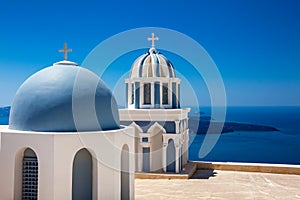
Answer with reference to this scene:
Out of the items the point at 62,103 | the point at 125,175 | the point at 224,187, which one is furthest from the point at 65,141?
the point at 224,187

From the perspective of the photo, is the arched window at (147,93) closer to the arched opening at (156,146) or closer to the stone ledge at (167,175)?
the arched opening at (156,146)

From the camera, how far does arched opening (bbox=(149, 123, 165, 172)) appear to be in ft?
47.0

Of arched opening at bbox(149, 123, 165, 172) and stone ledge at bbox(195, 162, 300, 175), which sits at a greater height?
arched opening at bbox(149, 123, 165, 172)

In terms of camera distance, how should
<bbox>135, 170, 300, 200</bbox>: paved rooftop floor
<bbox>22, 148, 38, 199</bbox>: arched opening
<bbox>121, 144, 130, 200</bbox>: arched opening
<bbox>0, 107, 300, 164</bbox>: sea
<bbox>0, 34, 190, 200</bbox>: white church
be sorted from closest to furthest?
1. <bbox>0, 34, 190, 200</bbox>: white church
2. <bbox>22, 148, 38, 199</bbox>: arched opening
3. <bbox>121, 144, 130, 200</bbox>: arched opening
4. <bbox>135, 170, 300, 200</bbox>: paved rooftop floor
5. <bbox>0, 107, 300, 164</bbox>: sea

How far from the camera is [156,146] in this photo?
14.6 meters

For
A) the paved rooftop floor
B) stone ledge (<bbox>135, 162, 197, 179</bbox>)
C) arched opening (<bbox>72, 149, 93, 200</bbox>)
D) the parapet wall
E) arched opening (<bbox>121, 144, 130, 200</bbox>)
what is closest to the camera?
arched opening (<bbox>72, 149, 93, 200</bbox>)

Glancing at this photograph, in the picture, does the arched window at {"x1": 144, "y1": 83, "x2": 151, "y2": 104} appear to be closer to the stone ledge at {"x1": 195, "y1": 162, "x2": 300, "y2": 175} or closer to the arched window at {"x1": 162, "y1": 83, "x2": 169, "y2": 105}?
the arched window at {"x1": 162, "y1": 83, "x2": 169, "y2": 105}

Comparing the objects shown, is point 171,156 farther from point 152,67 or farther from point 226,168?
point 152,67

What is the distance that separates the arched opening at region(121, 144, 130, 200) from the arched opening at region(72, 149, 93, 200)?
3.89 ft

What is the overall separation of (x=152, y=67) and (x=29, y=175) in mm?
9242

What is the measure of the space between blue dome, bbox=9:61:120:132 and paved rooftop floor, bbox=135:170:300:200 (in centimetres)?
373

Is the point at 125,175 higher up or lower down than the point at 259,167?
higher up

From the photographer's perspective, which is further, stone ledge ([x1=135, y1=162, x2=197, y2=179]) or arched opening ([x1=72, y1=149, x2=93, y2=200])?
stone ledge ([x1=135, y1=162, x2=197, y2=179])

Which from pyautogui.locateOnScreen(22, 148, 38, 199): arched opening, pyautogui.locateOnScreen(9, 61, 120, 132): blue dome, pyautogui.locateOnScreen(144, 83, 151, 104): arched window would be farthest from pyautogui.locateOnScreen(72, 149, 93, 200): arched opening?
pyautogui.locateOnScreen(144, 83, 151, 104): arched window
